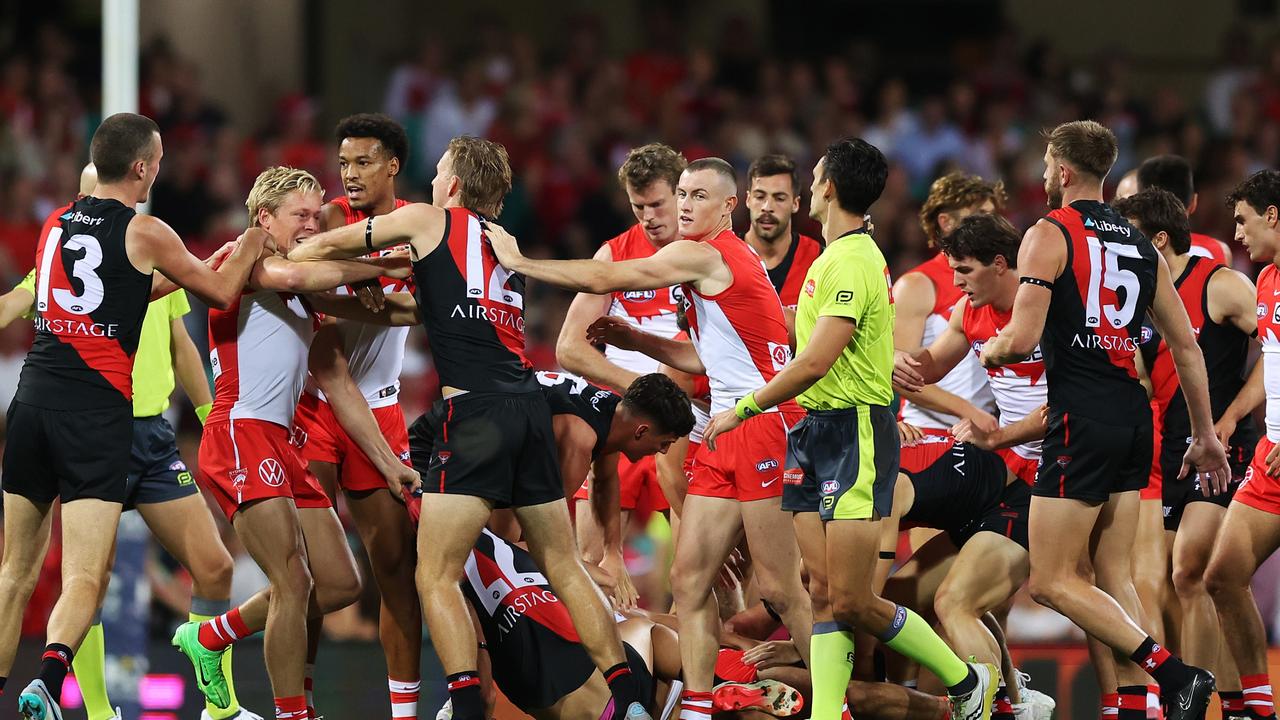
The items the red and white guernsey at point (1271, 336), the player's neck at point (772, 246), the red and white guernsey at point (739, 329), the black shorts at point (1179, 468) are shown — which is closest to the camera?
the red and white guernsey at point (739, 329)

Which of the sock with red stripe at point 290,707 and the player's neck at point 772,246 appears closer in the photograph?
the sock with red stripe at point 290,707

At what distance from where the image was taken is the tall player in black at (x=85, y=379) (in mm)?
6301

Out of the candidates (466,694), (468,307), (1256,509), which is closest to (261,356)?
(468,307)

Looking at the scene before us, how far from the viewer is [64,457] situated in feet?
20.6

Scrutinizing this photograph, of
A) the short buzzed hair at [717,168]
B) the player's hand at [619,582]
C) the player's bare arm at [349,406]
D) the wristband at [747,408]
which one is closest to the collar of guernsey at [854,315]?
the wristband at [747,408]

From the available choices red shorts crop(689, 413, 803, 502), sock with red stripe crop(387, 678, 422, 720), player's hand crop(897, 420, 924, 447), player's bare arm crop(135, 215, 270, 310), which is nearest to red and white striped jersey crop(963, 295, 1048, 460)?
player's hand crop(897, 420, 924, 447)

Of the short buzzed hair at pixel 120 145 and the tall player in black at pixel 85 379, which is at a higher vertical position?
the short buzzed hair at pixel 120 145

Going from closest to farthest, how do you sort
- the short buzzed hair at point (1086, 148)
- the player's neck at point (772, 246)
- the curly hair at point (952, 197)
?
1. the short buzzed hair at point (1086, 148)
2. the curly hair at point (952, 197)
3. the player's neck at point (772, 246)

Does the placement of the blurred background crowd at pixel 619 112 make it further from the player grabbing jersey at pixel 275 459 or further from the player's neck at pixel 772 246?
the player grabbing jersey at pixel 275 459

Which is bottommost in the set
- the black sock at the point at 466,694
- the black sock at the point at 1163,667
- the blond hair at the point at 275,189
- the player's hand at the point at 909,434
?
the black sock at the point at 466,694

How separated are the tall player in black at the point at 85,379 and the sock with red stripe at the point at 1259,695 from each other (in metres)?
4.76

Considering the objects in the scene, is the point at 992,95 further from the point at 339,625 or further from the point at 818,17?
the point at 339,625

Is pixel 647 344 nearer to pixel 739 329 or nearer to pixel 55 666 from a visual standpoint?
pixel 739 329

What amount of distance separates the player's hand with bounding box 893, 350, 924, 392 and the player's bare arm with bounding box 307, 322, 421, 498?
2.19m
